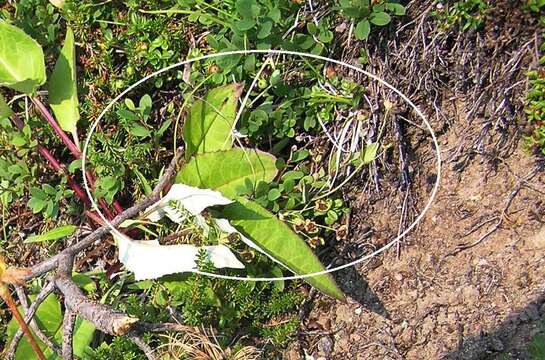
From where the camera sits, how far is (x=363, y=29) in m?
1.78

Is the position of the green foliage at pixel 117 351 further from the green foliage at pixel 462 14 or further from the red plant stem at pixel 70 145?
the green foliage at pixel 462 14

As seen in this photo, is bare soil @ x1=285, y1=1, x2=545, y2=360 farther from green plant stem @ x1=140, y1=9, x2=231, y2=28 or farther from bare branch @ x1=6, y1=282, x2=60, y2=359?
bare branch @ x1=6, y1=282, x2=60, y2=359

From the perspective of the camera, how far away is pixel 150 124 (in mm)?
2100

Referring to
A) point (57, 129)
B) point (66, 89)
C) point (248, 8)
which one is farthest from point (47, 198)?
point (248, 8)

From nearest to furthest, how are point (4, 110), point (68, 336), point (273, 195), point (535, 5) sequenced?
point (535, 5)
point (68, 336)
point (273, 195)
point (4, 110)

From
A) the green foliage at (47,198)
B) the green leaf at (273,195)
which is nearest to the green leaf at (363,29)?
the green leaf at (273,195)

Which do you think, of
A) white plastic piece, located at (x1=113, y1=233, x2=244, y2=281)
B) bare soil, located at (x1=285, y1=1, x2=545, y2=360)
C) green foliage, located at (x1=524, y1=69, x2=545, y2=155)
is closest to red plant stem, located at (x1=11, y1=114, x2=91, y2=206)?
white plastic piece, located at (x1=113, y1=233, x2=244, y2=281)

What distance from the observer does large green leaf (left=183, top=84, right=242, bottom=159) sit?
189cm

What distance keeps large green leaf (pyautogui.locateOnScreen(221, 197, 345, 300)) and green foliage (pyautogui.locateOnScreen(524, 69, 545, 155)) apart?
58 cm

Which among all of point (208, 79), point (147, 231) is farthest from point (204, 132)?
point (147, 231)

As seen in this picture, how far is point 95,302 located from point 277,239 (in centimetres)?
47

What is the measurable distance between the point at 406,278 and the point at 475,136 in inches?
15.8

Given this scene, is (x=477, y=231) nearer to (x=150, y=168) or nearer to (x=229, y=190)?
(x=229, y=190)

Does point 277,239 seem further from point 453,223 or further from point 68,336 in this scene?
point 68,336
